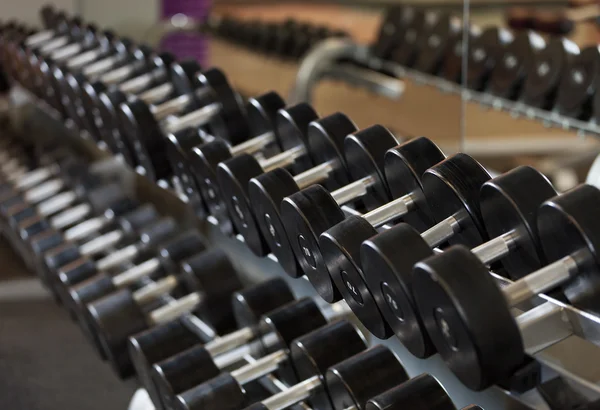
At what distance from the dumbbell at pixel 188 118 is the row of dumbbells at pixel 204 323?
26 centimetres

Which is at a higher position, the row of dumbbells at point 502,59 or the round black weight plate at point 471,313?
the row of dumbbells at point 502,59

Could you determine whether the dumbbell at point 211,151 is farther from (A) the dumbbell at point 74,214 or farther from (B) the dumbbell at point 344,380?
(A) the dumbbell at point 74,214

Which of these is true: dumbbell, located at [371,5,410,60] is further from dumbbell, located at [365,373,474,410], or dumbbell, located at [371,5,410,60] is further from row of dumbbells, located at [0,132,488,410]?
dumbbell, located at [365,373,474,410]

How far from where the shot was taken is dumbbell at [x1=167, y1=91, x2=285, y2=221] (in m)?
1.08

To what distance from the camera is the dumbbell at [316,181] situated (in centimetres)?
91

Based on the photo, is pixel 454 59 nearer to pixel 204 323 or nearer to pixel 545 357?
pixel 204 323

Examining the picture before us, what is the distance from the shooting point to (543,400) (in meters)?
0.77

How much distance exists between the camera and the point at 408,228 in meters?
0.72

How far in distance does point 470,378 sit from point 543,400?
0.14 m

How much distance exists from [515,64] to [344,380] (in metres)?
1.08

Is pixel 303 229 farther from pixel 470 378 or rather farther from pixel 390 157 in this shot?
pixel 470 378

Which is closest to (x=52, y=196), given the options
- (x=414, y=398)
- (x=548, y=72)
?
(x=548, y=72)

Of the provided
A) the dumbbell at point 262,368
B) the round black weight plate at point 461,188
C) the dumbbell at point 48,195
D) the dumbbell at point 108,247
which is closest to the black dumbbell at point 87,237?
the dumbbell at point 108,247

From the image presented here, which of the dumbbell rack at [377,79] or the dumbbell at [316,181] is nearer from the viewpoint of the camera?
the dumbbell at [316,181]
